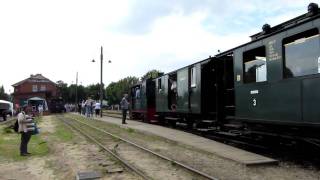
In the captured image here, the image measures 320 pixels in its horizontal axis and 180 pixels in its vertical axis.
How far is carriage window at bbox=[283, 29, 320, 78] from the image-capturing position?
10.2 metres

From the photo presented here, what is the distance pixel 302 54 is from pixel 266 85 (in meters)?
1.72

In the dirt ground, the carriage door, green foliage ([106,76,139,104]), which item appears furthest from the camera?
green foliage ([106,76,139,104])

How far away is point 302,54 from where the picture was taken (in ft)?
35.1

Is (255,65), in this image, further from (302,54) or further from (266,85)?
(302,54)

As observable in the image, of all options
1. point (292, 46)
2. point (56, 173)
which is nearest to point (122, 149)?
point (56, 173)

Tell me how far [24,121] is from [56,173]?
13.0 feet

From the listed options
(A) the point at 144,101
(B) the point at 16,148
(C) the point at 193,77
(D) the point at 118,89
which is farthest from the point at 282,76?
(D) the point at 118,89

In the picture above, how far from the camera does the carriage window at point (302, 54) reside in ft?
33.5

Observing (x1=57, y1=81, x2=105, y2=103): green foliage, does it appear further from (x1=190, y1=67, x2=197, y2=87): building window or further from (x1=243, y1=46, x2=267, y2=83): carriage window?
(x1=243, y1=46, x2=267, y2=83): carriage window

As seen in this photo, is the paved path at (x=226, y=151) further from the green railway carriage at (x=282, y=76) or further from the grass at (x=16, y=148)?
the grass at (x=16, y=148)

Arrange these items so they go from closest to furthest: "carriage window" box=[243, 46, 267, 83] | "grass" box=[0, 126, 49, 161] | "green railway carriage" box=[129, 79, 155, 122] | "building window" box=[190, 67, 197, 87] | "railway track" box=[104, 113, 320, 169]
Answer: "railway track" box=[104, 113, 320, 169] < "carriage window" box=[243, 46, 267, 83] < "grass" box=[0, 126, 49, 161] < "building window" box=[190, 67, 197, 87] < "green railway carriage" box=[129, 79, 155, 122]

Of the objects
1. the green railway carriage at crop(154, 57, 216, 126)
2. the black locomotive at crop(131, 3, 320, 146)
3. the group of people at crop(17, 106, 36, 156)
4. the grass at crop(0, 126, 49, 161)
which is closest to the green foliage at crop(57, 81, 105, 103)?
the green railway carriage at crop(154, 57, 216, 126)

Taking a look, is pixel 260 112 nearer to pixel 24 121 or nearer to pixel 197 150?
pixel 197 150

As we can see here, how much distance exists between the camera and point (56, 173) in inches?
456
